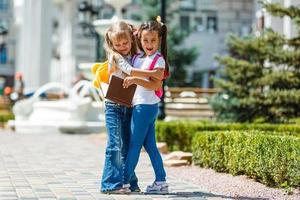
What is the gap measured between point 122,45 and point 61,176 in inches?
111

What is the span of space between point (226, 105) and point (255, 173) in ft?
32.8

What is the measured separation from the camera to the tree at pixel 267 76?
1748cm

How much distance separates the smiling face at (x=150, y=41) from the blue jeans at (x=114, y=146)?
0.71 m

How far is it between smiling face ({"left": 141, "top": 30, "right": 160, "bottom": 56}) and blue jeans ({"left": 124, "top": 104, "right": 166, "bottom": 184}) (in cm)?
62

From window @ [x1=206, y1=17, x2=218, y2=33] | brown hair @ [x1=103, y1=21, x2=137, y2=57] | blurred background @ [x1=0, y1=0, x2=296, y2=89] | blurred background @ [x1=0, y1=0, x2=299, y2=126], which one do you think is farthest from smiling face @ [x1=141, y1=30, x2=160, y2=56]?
window @ [x1=206, y1=17, x2=218, y2=33]

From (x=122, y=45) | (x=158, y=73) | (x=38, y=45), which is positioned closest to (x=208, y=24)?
(x=38, y=45)

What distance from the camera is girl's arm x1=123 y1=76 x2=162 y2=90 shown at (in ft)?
27.6

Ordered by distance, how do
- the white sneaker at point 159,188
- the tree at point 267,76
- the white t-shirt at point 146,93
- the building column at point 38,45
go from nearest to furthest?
the white t-shirt at point 146,93 → the white sneaker at point 159,188 → the tree at point 267,76 → the building column at point 38,45

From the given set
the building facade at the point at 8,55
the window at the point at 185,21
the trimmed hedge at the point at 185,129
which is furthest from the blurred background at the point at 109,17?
the trimmed hedge at the point at 185,129

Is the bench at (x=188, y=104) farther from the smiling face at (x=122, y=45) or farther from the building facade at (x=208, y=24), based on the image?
the smiling face at (x=122, y=45)

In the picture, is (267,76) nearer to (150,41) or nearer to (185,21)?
(150,41)

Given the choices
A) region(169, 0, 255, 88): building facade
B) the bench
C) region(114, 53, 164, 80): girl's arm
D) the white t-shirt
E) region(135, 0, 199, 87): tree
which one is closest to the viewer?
region(114, 53, 164, 80): girl's arm

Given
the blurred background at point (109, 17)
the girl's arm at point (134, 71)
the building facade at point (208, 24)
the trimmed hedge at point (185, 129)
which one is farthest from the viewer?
the building facade at point (208, 24)

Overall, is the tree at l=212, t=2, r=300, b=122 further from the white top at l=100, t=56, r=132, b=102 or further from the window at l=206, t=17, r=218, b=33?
the window at l=206, t=17, r=218, b=33
